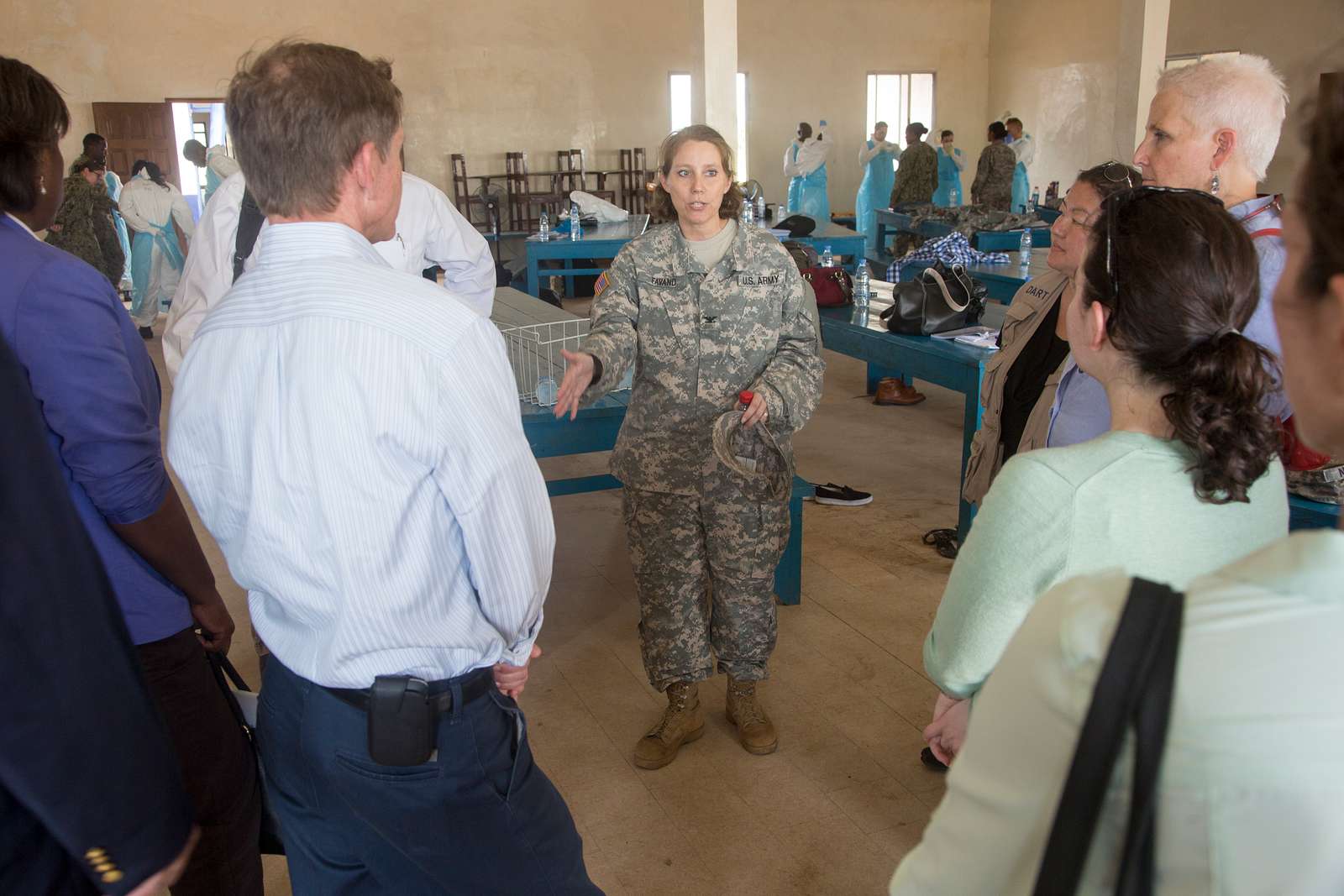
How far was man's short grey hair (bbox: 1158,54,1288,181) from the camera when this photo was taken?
2.21 meters

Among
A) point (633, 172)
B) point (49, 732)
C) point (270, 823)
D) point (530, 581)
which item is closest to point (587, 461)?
point (270, 823)

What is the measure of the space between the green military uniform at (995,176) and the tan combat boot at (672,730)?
966 cm

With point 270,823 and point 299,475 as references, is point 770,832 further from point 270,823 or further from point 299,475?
point 299,475

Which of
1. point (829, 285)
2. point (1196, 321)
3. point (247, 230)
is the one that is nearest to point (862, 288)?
point (829, 285)

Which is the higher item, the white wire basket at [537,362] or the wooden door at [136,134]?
the wooden door at [136,134]

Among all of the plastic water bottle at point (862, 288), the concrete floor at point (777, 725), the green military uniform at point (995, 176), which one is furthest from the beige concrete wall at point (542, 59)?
the concrete floor at point (777, 725)

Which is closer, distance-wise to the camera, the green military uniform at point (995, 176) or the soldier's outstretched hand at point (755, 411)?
the soldier's outstretched hand at point (755, 411)

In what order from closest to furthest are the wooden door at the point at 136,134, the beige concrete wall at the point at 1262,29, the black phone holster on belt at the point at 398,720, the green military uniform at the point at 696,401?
the black phone holster on belt at the point at 398,720
the green military uniform at the point at 696,401
the beige concrete wall at the point at 1262,29
the wooden door at the point at 136,134

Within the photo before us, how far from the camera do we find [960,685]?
A: 4.38 feet

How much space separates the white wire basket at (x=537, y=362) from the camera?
3.38 metres

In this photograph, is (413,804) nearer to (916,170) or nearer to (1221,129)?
(1221,129)

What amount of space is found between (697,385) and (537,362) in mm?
1344

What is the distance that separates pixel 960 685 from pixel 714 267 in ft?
4.69

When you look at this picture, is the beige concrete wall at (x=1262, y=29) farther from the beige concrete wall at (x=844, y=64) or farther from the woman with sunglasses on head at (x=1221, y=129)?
the woman with sunglasses on head at (x=1221, y=129)
